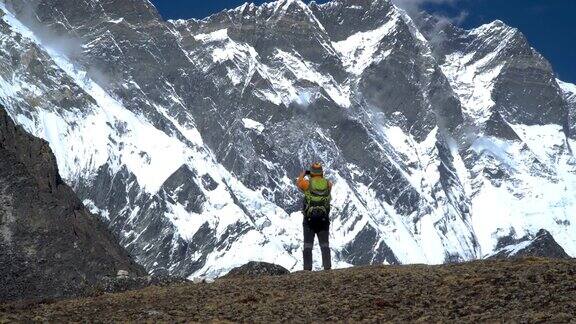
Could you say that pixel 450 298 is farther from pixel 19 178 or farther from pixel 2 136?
pixel 2 136

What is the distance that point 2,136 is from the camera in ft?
417

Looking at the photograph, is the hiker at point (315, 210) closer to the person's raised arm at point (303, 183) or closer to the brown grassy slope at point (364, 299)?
the person's raised arm at point (303, 183)

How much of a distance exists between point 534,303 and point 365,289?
3871 mm

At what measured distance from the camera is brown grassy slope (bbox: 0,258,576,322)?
23.7 m

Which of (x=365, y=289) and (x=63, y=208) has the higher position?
(x=63, y=208)

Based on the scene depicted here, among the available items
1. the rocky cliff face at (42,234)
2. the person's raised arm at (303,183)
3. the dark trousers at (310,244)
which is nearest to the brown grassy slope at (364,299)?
the dark trousers at (310,244)

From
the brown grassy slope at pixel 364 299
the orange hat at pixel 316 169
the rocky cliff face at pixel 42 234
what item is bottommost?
the brown grassy slope at pixel 364 299

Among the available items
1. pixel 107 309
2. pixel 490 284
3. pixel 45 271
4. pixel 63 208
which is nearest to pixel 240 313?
pixel 107 309

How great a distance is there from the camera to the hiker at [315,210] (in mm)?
32750

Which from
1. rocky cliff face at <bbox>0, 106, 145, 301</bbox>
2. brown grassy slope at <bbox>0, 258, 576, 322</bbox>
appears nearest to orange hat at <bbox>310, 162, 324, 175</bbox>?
brown grassy slope at <bbox>0, 258, 576, 322</bbox>

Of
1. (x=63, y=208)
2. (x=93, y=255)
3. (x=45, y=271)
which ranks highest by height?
(x=63, y=208)

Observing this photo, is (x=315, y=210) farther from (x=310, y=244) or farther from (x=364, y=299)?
(x=364, y=299)

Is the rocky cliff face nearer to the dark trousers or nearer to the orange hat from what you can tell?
the dark trousers

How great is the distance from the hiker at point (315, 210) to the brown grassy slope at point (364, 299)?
3697 millimetres
